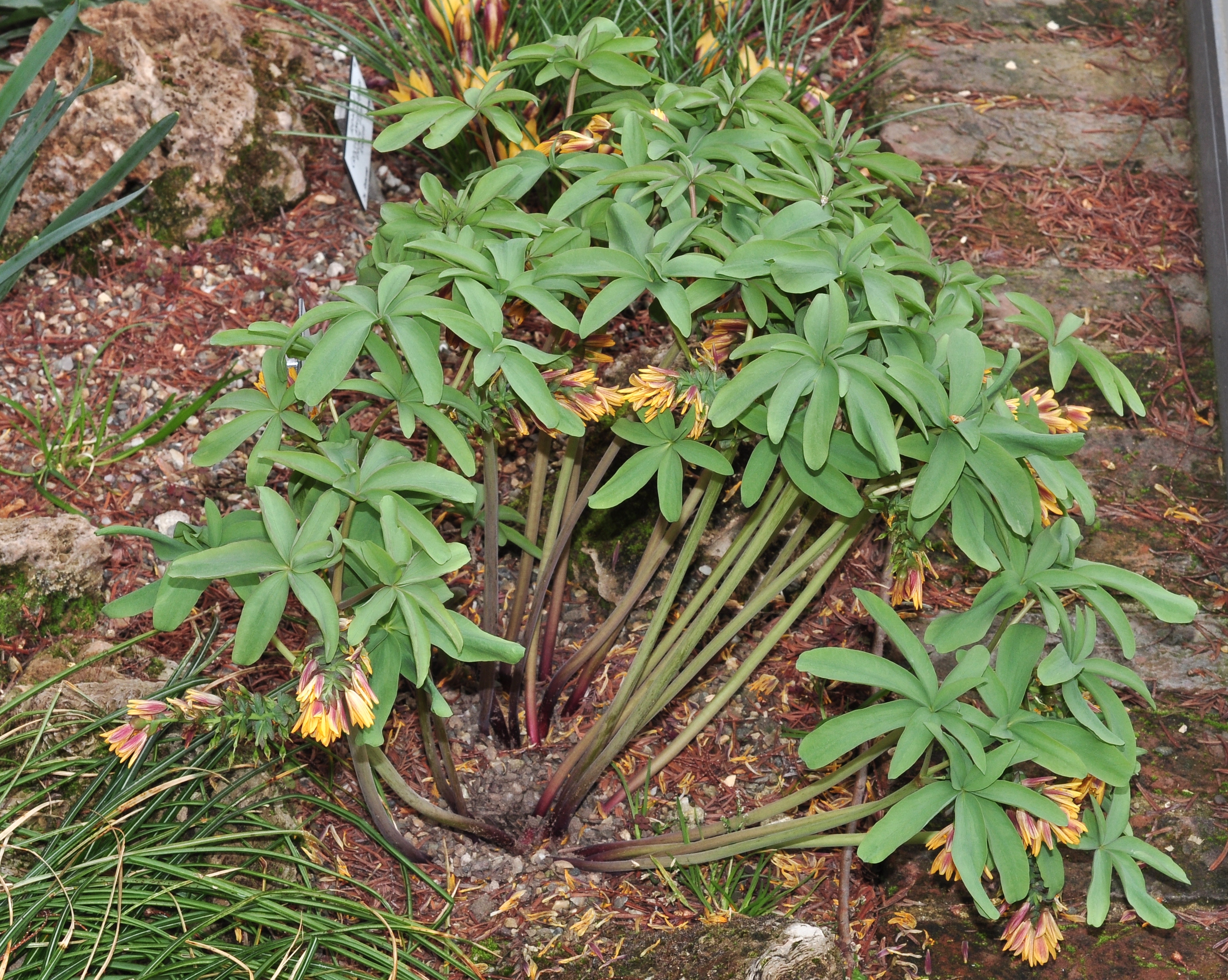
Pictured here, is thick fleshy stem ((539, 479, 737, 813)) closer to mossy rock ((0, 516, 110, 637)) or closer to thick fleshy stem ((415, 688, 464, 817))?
thick fleshy stem ((415, 688, 464, 817))

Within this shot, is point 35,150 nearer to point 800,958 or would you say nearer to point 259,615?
point 259,615

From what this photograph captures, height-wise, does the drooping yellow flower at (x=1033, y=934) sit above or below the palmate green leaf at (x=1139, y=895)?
below

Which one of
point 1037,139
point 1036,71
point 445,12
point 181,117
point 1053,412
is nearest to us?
point 1053,412

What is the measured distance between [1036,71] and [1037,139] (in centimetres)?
33

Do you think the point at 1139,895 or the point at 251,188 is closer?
the point at 1139,895

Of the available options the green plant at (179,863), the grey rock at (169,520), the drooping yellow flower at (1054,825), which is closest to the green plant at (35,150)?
the grey rock at (169,520)

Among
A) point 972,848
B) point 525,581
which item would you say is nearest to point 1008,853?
point 972,848

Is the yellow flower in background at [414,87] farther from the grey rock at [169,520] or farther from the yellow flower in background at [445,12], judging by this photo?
the grey rock at [169,520]

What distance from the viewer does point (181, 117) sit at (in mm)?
2697

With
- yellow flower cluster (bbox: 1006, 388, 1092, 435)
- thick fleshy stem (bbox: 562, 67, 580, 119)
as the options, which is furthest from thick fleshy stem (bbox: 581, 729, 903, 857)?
thick fleshy stem (bbox: 562, 67, 580, 119)

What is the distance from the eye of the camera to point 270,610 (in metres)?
1.23

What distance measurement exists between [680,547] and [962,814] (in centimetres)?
111

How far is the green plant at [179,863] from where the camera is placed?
1478mm

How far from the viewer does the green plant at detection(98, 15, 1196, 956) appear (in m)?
1.23
